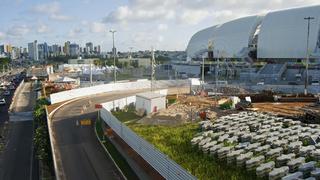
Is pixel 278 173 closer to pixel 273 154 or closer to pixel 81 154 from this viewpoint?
pixel 273 154

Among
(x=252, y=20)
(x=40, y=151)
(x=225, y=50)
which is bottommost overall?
(x=40, y=151)

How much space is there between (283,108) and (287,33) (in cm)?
4678

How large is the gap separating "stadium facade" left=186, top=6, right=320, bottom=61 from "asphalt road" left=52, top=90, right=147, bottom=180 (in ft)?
168

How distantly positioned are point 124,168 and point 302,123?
49.1ft

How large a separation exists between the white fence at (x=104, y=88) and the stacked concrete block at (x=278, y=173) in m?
32.6

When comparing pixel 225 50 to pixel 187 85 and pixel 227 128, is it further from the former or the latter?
pixel 227 128

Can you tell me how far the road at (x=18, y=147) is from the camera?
2558 centimetres

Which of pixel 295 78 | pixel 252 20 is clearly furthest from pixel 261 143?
pixel 252 20

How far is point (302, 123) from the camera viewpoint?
30234 millimetres

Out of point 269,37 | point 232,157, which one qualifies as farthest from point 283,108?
point 269,37

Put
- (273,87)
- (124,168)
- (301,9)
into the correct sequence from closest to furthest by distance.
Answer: (124,168) < (273,87) < (301,9)

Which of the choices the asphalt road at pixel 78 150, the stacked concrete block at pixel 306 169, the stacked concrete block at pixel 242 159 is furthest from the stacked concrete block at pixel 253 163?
the asphalt road at pixel 78 150

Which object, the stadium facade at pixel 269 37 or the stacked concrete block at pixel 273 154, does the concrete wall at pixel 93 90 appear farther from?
the stadium facade at pixel 269 37

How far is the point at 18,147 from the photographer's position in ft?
105
